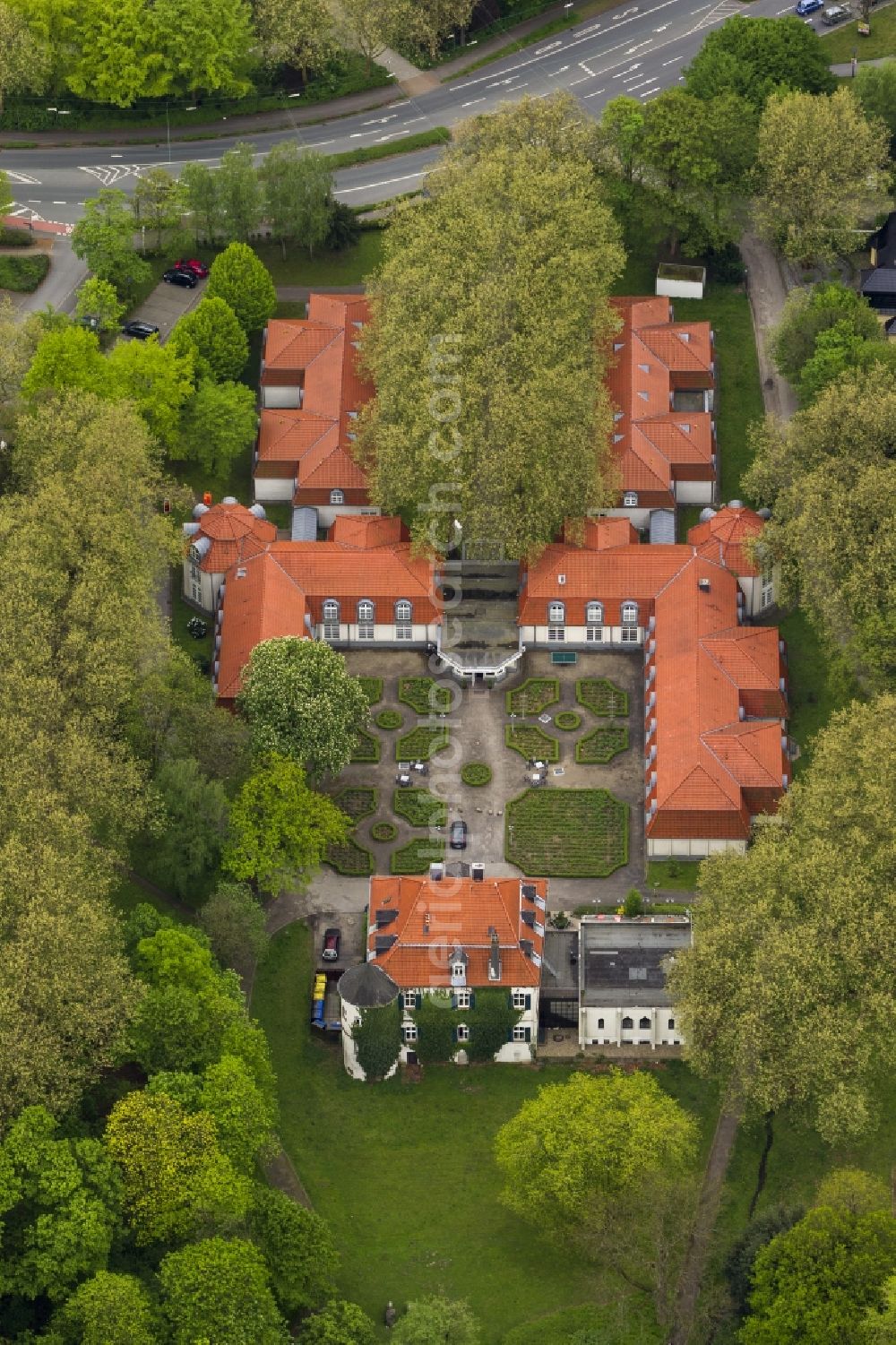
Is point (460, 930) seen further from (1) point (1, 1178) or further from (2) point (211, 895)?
(1) point (1, 1178)

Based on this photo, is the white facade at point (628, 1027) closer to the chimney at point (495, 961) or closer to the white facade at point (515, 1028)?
the white facade at point (515, 1028)

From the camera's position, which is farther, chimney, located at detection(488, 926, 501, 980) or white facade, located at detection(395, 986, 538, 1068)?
white facade, located at detection(395, 986, 538, 1068)

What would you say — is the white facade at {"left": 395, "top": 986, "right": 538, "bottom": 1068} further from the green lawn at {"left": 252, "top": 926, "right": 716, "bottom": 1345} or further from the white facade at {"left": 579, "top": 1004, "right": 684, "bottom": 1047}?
the white facade at {"left": 579, "top": 1004, "right": 684, "bottom": 1047}

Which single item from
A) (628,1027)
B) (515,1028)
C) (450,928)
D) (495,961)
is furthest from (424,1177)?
(628,1027)

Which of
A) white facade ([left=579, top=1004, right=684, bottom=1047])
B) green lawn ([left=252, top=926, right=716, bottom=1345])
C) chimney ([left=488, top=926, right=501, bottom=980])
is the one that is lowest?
green lawn ([left=252, top=926, right=716, bottom=1345])

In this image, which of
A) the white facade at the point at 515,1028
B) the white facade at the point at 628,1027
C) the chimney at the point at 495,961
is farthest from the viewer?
the white facade at the point at 628,1027

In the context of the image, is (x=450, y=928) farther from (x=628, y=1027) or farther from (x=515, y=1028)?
(x=628, y=1027)

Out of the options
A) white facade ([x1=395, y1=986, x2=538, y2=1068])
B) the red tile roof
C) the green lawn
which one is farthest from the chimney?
the green lawn

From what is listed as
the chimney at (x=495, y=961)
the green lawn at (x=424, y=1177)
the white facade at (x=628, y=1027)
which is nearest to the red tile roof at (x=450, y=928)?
the chimney at (x=495, y=961)
